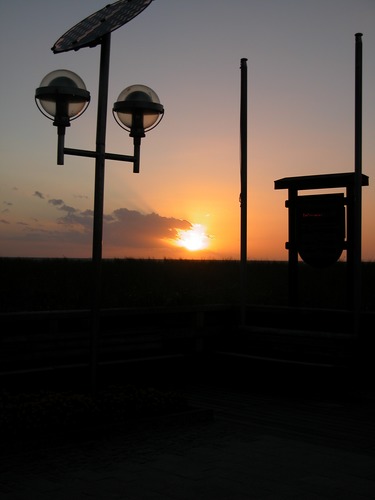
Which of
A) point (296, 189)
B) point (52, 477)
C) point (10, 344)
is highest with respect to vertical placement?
point (296, 189)

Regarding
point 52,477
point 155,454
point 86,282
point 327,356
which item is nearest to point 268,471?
point 155,454

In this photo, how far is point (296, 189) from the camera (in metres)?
12.5

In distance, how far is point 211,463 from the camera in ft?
20.9

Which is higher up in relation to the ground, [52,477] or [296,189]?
[296,189]

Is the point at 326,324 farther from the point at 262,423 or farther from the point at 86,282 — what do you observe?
the point at 86,282

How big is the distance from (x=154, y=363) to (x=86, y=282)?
894 inches

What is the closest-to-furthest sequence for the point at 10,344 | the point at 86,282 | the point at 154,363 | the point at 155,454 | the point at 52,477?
1. the point at 52,477
2. the point at 155,454
3. the point at 10,344
4. the point at 154,363
5. the point at 86,282

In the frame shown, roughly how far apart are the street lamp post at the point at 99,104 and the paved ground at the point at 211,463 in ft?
4.52

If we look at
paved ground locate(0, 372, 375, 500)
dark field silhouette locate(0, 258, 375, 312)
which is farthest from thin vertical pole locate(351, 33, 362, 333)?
dark field silhouette locate(0, 258, 375, 312)

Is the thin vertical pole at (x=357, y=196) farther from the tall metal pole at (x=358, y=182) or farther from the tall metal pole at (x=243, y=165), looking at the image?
the tall metal pole at (x=243, y=165)

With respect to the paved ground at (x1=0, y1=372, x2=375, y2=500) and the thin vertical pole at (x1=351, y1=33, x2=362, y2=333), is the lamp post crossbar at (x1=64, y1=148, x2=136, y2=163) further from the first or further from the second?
the thin vertical pole at (x1=351, y1=33, x2=362, y2=333)

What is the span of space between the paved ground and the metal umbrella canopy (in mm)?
4198

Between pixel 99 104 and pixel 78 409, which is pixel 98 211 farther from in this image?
pixel 78 409

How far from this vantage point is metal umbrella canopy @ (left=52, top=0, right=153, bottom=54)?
780 cm
